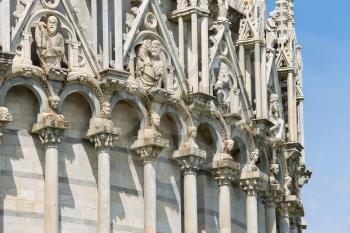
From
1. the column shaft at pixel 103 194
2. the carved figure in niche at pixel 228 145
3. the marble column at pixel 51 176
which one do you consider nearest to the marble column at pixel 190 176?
the carved figure in niche at pixel 228 145

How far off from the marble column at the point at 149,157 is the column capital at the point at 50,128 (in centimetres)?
237

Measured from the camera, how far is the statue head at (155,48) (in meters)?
37.9

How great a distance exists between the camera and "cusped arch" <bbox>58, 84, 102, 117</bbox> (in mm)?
36094

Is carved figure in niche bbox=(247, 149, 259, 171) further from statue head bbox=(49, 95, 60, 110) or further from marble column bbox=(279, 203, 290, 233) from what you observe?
statue head bbox=(49, 95, 60, 110)

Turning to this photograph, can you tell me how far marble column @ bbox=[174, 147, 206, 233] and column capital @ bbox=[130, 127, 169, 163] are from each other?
1.11 m

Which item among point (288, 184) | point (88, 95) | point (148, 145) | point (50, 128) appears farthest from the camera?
point (288, 184)

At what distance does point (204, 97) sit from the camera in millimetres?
38844

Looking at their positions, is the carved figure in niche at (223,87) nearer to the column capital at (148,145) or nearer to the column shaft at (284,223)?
the column capital at (148,145)

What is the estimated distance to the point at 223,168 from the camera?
1555 inches

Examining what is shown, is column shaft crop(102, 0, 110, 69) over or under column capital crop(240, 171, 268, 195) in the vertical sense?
over

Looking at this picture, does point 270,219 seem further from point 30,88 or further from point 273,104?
point 30,88

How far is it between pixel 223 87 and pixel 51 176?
21.6 ft

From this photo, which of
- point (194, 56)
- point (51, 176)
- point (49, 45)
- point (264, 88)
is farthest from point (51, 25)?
point (264, 88)

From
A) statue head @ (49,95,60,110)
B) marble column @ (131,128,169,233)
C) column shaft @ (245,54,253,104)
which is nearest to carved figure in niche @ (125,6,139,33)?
marble column @ (131,128,169,233)
